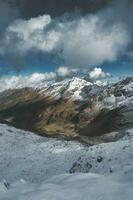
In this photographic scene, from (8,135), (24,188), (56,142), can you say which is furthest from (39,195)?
(8,135)

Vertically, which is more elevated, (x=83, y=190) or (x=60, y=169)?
(x=60, y=169)

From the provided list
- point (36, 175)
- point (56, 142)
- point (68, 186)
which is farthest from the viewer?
point (56, 142)

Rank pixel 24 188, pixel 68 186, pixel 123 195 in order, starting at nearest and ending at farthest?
pixel 123 195 → pixel 68 186 → pixel 24 188

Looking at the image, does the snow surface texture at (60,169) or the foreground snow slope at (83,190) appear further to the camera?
the snow surface texture at (60,169)

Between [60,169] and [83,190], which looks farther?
[60,169]

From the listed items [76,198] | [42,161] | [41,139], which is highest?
[41,139]

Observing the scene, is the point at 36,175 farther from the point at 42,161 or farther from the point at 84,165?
the point at 84,165

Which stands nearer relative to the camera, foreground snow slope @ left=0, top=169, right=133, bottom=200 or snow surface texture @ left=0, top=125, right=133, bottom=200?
foreground snow slope @ left=0, top=169, right=133, bottom=200

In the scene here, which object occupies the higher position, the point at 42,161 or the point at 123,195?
the point at 42,161
